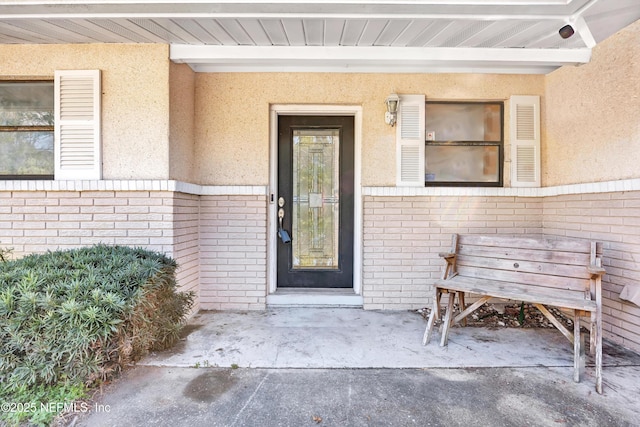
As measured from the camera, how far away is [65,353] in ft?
6.02

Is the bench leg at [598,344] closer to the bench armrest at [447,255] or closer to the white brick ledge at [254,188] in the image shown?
the bench armrest at [447,255]

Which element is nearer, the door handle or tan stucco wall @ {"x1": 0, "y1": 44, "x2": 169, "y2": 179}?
tan stucco wall @ {"x1": 0, "y1": 44, "x2": 169, "y2": 179}

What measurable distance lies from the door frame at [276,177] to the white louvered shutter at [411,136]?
1.50ft

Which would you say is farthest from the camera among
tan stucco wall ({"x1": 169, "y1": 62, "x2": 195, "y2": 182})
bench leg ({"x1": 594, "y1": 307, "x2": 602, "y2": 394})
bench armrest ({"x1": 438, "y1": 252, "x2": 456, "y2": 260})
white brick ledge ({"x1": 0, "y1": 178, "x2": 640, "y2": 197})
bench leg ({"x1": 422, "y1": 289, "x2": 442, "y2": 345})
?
tan stucco wall ({"x1": 169, "y1": 62, "x2": 195, "y2": 182})

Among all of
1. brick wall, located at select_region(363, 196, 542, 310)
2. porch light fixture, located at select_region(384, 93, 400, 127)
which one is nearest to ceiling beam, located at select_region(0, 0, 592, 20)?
porch light fixture, located at select_region(384, 93, 400, 127)

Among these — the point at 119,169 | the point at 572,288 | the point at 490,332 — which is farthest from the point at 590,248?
the point at 119,169

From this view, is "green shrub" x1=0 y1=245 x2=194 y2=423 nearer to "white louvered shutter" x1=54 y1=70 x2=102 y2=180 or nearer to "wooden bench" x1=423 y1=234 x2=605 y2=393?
"white louvered shutter" x1=54 y1=70 x2=102 y2=180

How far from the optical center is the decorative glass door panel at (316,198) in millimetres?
3934

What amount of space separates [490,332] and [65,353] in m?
3.29

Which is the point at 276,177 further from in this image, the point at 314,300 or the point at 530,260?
the point at 530,260

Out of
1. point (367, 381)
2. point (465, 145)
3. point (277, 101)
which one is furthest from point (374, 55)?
point (367, 381)

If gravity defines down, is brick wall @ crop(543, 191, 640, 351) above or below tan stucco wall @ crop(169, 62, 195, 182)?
below

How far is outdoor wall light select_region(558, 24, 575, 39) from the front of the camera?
8.64 ft

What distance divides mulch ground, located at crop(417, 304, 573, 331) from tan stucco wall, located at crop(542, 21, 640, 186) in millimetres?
1438
